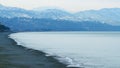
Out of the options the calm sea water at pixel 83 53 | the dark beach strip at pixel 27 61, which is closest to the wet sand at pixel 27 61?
the dark beach strip at pixel 27 61

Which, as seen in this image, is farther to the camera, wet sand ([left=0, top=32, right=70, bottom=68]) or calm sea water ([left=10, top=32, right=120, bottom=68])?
calm sea water ([left=10, top=32, right=120, bottom=68])

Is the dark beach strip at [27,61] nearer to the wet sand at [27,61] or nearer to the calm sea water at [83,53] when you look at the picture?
the wet sand at [27,61]

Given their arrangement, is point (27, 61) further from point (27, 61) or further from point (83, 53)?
point (83, 53)

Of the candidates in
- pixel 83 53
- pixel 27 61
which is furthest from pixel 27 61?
pixel 83 53

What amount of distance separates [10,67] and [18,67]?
85 cm

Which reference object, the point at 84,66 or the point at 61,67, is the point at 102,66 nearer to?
the point at 84,66

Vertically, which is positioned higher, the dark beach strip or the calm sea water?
the dark beach strip

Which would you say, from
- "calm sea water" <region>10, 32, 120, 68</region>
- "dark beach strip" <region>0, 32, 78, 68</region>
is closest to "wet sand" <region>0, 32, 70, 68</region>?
"dark beach strip" <region>0, 32, 78, 68</region>

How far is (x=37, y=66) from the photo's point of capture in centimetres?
3422

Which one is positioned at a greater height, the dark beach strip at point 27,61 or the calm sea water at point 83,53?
the dark beach strip at point 27,61

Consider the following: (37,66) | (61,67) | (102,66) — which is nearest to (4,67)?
(37,66)

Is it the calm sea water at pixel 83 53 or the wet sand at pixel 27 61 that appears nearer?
the wet sand at pixel 27 61

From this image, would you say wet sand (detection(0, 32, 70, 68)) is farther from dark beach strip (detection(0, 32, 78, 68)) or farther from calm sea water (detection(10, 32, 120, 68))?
calm sea water (detection(10, 32, 120, 68))

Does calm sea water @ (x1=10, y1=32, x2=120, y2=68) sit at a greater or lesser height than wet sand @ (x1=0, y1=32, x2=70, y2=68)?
lesser
